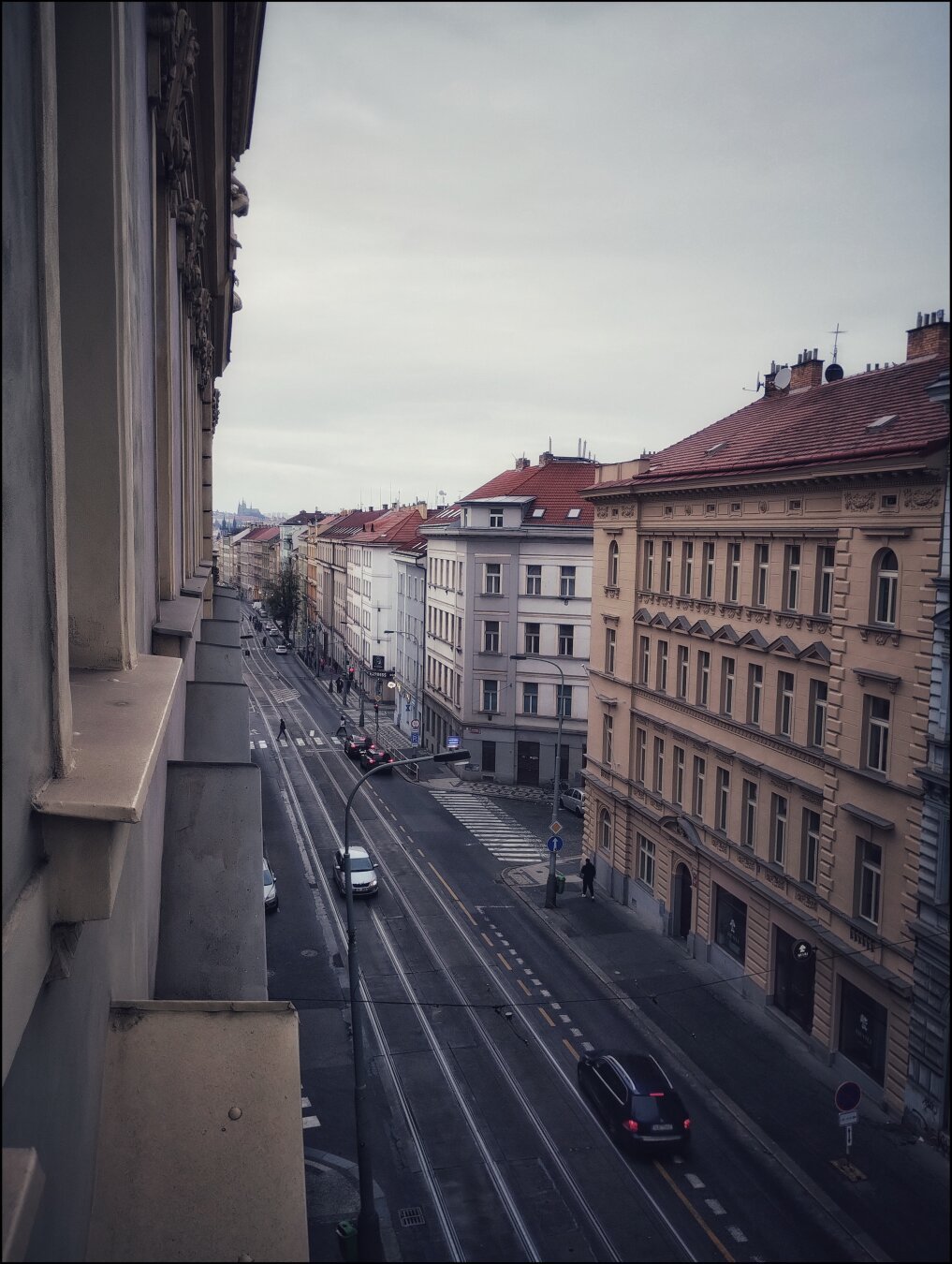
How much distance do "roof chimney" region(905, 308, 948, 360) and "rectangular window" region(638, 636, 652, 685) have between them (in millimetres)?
25395

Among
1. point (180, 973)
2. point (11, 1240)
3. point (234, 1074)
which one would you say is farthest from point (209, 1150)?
point (180, 973)

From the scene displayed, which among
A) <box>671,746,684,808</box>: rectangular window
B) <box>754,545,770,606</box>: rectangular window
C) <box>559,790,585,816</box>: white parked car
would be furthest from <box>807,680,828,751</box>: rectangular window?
<box>559,790,585,816</box>: white parked car

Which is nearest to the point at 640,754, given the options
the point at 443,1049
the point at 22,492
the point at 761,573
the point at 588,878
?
the point at 588,878

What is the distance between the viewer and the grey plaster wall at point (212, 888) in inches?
244

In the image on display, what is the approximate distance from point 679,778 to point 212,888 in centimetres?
2134

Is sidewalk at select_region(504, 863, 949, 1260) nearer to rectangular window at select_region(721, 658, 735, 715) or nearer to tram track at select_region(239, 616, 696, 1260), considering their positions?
tram track at select_region(239, 616, 696, 1260)

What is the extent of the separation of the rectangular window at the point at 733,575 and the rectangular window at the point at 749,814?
4.93m

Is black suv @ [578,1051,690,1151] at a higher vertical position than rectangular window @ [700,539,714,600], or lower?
lower

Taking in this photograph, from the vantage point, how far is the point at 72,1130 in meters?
3.09

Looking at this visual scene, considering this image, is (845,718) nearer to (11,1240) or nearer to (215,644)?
(215,644)

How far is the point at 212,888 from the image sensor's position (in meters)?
6.91

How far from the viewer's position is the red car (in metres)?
50.5

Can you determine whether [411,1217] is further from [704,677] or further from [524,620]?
[524,620]

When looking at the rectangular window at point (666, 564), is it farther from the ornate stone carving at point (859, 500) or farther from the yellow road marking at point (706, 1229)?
the yellow road marking at point (706, 1229)
